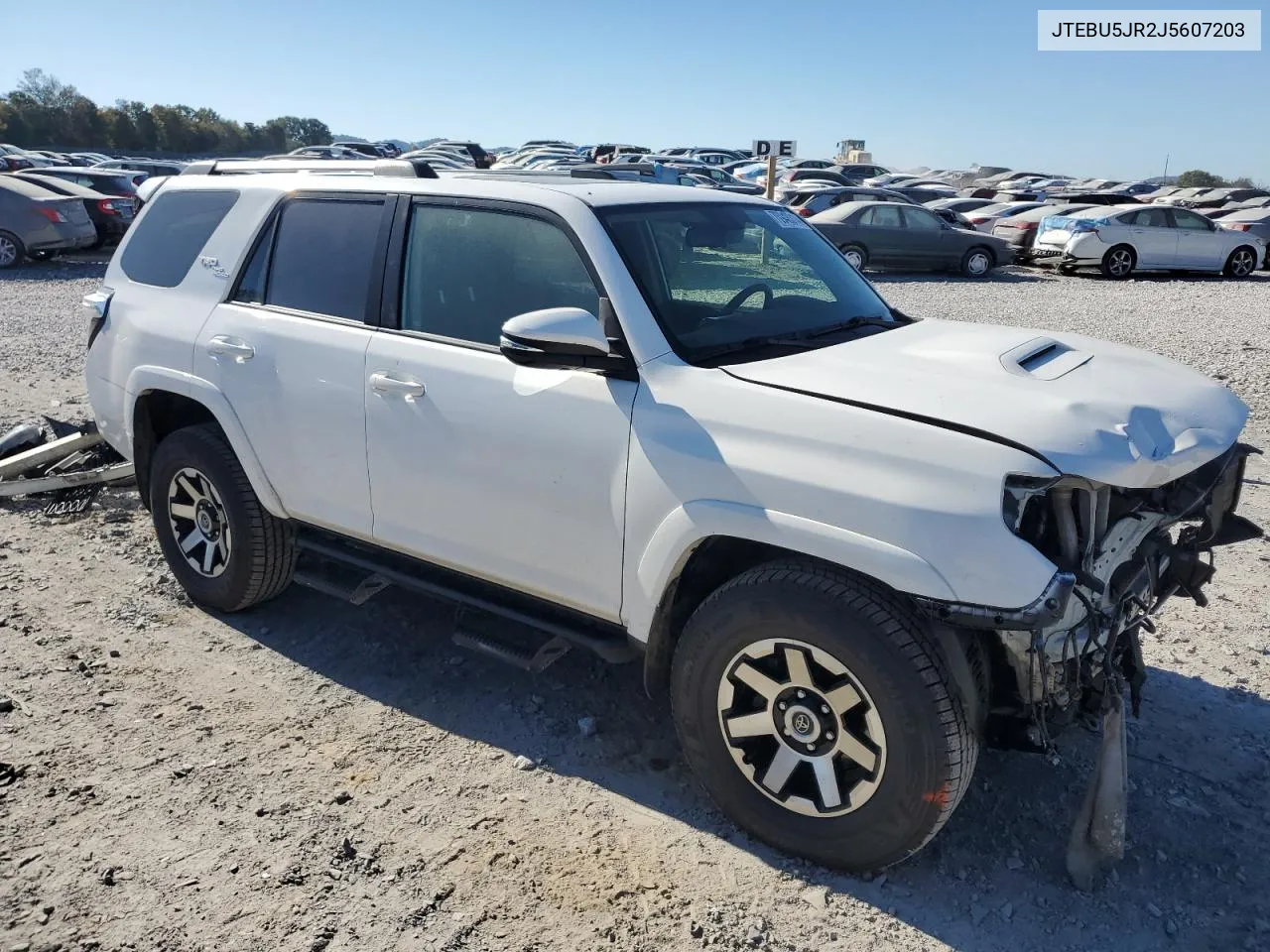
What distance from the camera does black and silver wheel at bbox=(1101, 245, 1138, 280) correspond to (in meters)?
20.7

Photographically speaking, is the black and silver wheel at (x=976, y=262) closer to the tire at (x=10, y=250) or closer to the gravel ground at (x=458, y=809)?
the gravel ground at (x=458, y=809)

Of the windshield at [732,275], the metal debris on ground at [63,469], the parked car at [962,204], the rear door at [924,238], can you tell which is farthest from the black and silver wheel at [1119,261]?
the metal debris on ground at [63,469]

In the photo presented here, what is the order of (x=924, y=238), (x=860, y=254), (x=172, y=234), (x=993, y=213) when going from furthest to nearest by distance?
(x=993, y=213) < (x=924, y=238) < (x=860, y=254) < (x=172, y=234)

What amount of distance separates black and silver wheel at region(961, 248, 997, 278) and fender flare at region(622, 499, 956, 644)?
19413mm

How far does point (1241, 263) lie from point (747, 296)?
864 inches

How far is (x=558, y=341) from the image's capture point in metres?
3.02

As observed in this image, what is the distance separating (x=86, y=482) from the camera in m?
5.97

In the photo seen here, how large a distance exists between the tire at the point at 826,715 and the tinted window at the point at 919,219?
1887 centimetres

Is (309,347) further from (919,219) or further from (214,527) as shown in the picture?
(919,219)

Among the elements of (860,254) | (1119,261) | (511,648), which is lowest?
(1119,261)

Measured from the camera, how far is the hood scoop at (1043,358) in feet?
10.2

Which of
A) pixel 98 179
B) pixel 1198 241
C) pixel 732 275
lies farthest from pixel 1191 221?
pixel 98 179

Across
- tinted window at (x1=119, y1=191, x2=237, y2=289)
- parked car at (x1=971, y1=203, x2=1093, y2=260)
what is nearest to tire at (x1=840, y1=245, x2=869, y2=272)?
parked car at (x1=971, y1=203, x2=1093, y2=260)

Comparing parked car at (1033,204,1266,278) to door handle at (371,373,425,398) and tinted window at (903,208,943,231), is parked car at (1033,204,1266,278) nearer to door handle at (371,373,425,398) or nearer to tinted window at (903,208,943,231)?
tinted window at (903,208,943,231)
